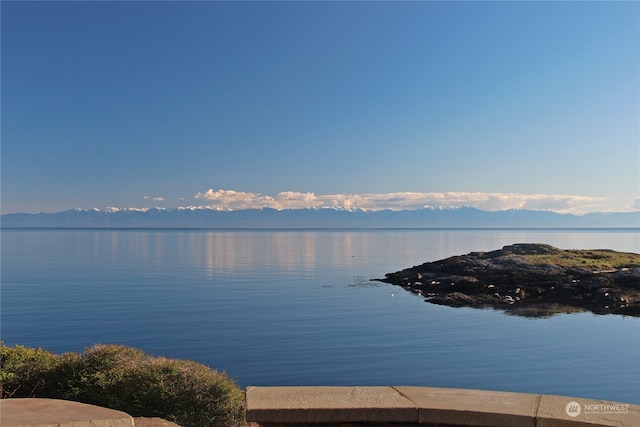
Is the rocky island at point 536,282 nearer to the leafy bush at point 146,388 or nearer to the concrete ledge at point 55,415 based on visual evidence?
the leafy bush at point 146,388

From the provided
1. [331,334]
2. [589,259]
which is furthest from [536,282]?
[331,334]

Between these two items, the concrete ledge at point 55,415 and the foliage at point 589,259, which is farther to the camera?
the foliage at point 589,259

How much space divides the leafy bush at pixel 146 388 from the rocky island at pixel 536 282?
122 feet

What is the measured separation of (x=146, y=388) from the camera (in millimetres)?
14594

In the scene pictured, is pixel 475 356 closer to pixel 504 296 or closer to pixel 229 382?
pixel 229 382

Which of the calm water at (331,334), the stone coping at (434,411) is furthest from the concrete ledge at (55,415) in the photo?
the calm water at (331,334)

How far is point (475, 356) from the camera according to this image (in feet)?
100

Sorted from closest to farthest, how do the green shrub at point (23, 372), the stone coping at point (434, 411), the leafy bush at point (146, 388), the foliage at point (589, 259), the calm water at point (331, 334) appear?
the stone coping at point (434, 411)
the leafy bush at point (146, 388)
the green shrub at point (23, 372)
the calm water at point (331, 334)
the foliage at point (589, 259)

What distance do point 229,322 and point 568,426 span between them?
3563 centimetres

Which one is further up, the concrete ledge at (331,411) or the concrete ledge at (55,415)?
the concrete ledge at (331,411)

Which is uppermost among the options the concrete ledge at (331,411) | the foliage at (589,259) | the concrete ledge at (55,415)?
the concrete ledge at (331,411)

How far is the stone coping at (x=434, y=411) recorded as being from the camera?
220 inches

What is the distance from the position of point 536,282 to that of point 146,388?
5192 centimetres

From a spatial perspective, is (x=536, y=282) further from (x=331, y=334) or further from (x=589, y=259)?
(x=331, y=334)
